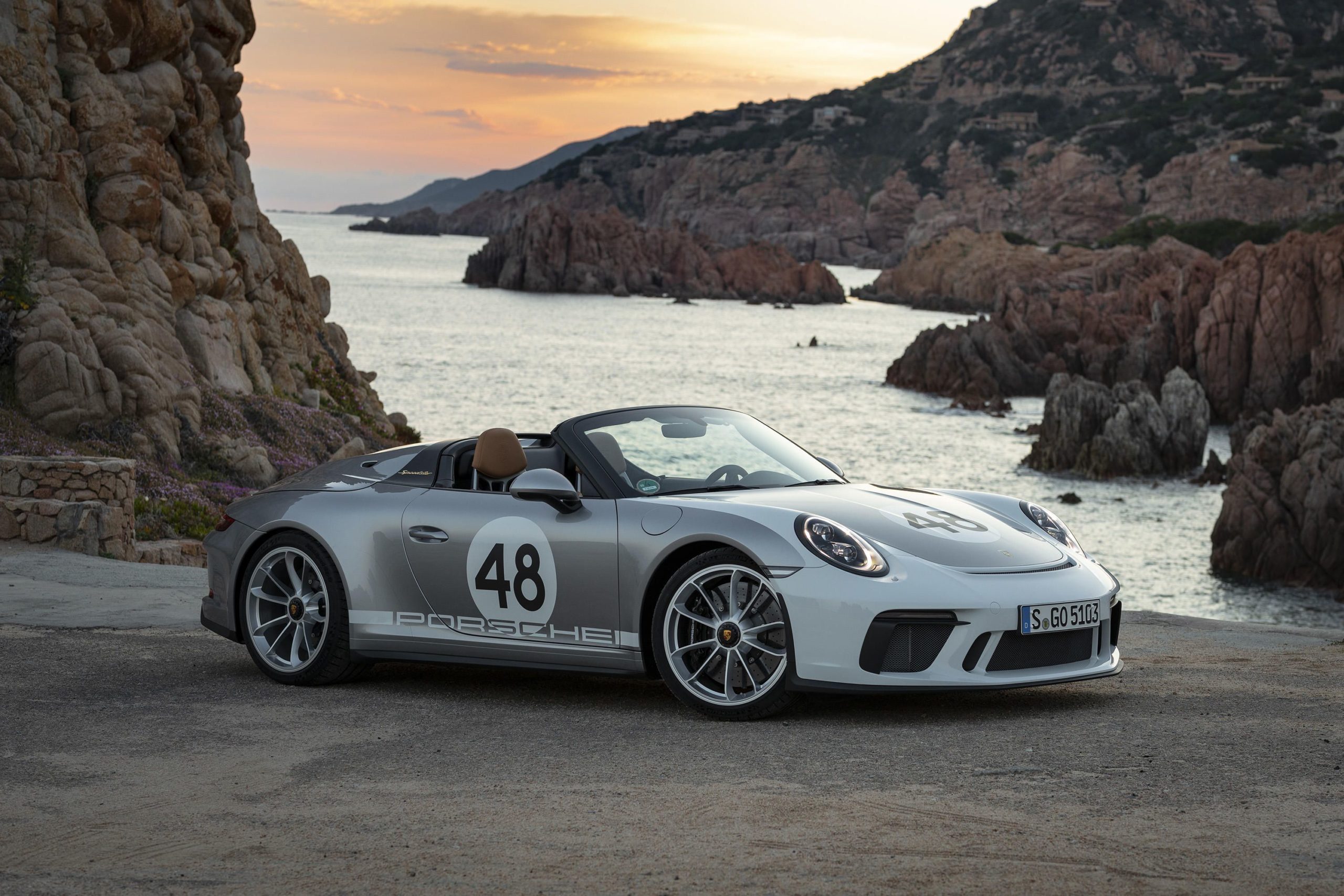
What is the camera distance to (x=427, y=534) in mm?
7086

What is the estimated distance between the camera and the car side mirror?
6.55 m

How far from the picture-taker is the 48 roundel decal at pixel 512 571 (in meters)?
6.72

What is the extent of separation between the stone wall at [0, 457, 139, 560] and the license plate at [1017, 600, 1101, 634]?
9252 mm

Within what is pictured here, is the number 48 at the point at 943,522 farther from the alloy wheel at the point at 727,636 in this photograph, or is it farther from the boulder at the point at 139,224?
the boulder at the point at 139,224

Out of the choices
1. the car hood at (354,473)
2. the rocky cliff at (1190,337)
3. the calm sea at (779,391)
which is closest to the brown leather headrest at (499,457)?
the car hood at (354,473)

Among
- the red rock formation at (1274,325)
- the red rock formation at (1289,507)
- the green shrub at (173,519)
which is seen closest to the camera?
the green shrub at (173,519)

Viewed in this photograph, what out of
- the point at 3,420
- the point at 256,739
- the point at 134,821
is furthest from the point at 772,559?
the point at 3,420

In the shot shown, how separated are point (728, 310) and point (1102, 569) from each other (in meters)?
126

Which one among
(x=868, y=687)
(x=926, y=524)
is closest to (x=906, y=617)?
(x=868, y=687)

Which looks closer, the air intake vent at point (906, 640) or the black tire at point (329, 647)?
the air intake vent at point (906, 640)

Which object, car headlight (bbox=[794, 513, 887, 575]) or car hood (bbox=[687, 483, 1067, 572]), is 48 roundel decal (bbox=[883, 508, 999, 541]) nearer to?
car hood (bbox=[687, 483, 1067, 572])

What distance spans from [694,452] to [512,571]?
3.32ft

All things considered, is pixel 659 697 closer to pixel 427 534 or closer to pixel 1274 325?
pixel 427 534

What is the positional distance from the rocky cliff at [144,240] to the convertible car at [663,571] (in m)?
10.4
